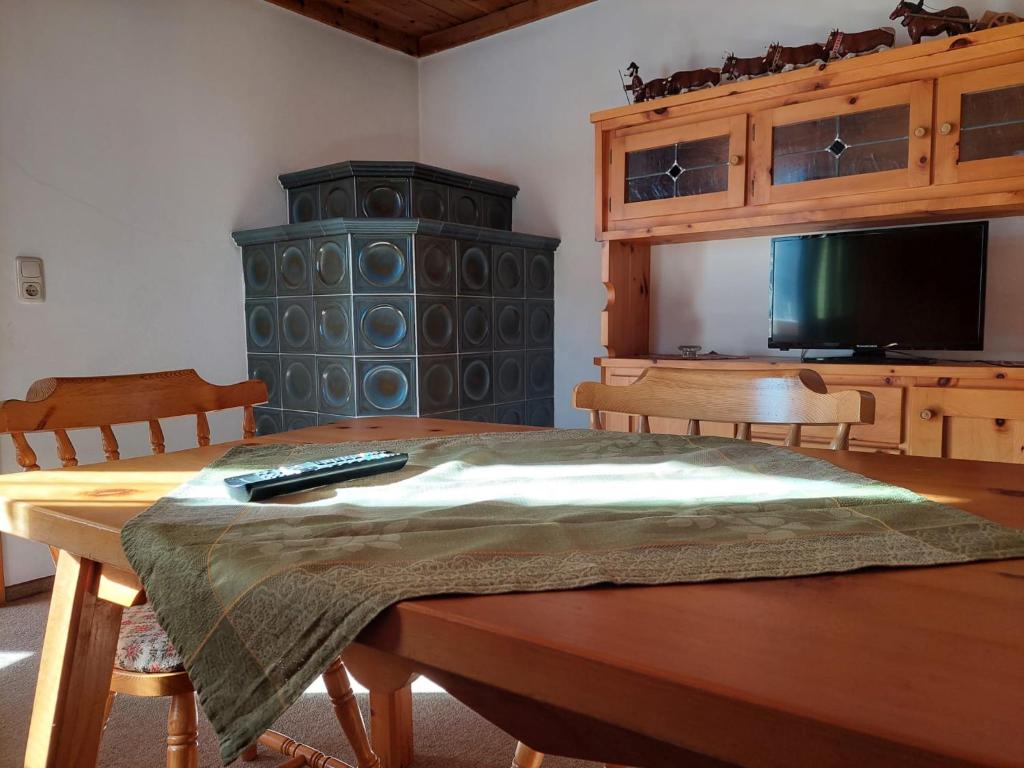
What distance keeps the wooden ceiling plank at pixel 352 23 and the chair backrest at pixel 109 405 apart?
2442mm

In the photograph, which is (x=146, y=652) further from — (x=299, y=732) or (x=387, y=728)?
(x=299, y=732)

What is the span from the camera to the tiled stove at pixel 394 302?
107 inches

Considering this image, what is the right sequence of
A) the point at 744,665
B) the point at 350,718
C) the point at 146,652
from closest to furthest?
1. the point at 744,665
2. the point at 146,652
3. the point at 350,718

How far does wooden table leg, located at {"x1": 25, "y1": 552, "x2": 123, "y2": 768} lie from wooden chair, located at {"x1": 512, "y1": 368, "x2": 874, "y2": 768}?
1.99 ft

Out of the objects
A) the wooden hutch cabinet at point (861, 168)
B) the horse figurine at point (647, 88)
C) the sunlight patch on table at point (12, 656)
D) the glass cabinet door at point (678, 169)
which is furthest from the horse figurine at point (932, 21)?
the sunlight patch on table at point (12, 656)

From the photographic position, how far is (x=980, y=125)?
2.09 metres

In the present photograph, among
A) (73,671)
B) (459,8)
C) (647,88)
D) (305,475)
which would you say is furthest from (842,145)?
(73,671)

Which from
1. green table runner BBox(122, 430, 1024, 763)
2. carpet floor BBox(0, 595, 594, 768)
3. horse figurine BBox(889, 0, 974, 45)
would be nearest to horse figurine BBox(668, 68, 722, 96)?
horse figurine BBox(889, 0, 974, 45)

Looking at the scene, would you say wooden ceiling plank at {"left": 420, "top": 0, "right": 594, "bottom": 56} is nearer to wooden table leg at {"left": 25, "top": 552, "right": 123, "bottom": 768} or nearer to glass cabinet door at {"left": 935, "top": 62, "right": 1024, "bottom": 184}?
glass cabinet door at {"left": 935, "top": 62, "right": 1024, "bottom": 184}

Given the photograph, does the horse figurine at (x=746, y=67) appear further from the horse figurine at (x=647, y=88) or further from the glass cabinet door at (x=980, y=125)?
the glass cabinet door at (x=980, y=125)

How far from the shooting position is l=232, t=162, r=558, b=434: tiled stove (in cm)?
271

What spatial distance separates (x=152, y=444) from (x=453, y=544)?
3.09 feet

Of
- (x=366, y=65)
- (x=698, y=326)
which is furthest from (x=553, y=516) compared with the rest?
(x=366, y=65)

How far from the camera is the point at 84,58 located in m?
2.52
